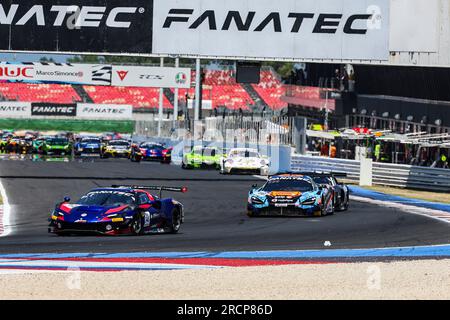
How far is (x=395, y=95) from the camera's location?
6397cm

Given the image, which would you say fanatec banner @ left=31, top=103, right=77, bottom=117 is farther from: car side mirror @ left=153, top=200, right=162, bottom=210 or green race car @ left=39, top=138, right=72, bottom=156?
car side mirror @ left=153, top=200, right=162, bottom=210

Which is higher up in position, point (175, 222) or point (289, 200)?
point (289, 200)

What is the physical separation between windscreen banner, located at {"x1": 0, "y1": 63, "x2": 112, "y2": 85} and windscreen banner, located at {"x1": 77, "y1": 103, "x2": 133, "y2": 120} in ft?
185

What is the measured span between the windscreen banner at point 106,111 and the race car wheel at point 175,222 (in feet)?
244

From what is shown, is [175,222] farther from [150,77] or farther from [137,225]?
[150,77]

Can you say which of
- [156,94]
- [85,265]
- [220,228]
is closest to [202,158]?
[220,228]

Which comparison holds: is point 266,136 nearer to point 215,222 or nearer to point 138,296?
point 215,222

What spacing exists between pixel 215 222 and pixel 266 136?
1077 inches

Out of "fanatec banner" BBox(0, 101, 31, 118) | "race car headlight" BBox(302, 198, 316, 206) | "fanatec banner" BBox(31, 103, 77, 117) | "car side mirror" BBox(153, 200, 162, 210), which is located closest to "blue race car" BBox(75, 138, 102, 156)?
"fanatec banner" BBox(0, 101, 31, 118)

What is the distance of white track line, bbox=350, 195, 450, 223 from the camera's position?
87.7 ft

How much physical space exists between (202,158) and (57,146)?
18.1 m

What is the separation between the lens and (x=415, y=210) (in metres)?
29.1

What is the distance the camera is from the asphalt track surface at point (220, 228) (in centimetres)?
1917

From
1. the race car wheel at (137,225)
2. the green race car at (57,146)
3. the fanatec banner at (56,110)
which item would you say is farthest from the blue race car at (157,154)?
the fanatec banner at (56,110)
